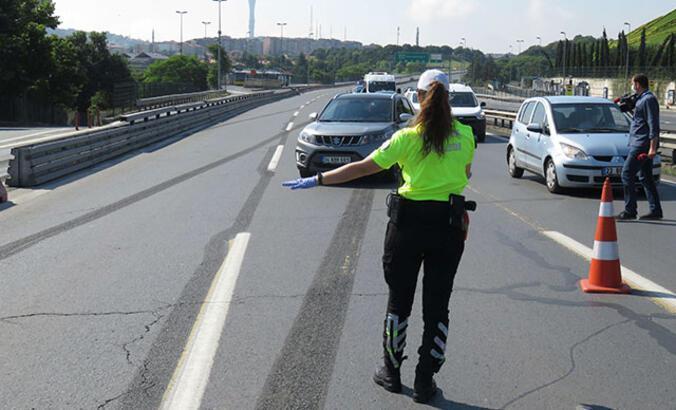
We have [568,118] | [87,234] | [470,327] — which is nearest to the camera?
[470,327]

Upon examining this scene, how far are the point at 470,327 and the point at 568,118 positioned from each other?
8.81m

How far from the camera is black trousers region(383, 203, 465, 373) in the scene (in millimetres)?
4465

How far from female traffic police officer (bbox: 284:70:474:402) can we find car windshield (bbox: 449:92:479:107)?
21927mm

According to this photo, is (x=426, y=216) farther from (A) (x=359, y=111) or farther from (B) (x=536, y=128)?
(A) (x=359, y=111)

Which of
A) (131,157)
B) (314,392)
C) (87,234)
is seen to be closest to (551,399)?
(314,392)

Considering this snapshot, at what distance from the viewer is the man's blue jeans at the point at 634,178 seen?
1055 centimetres

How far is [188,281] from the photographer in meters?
7.28

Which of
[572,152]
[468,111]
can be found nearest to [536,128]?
[572,152]

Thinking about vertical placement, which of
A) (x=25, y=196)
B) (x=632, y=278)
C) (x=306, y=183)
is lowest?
(x=25, y=196)

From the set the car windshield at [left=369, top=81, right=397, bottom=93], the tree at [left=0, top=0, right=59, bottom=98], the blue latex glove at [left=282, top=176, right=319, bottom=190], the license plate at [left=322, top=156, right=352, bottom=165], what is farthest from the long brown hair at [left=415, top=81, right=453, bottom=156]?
the tree at [left=0, top=0, right=59, bottom=98]

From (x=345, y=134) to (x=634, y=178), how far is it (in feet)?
18.2

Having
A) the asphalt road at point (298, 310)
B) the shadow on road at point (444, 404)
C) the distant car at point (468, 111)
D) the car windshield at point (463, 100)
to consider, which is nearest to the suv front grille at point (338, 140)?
the asphalt road at point (298, 310)

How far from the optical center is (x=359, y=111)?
1584 cm

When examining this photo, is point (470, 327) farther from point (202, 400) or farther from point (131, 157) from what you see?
point (131, 157)
